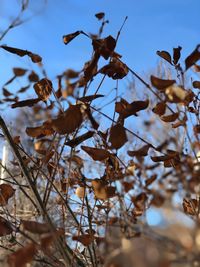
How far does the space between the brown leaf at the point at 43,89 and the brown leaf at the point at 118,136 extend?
0.31 meters

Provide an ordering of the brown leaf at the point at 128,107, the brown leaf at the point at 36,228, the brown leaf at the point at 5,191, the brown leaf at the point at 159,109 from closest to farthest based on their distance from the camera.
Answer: the brown leaf at the point at 36,228, the brown leaf at the point at 128,107, the brown leaf at the point at 159,109, the brown leaf at the point at 5,191

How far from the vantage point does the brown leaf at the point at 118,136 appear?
962mm

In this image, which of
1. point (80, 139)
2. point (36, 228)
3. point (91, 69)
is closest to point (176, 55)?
point (91, 69)

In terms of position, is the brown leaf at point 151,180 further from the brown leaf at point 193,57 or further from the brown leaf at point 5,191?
the brown leaf at point 5,191

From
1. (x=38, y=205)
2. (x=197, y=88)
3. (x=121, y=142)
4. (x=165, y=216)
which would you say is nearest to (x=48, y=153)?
(x=38, y=205)

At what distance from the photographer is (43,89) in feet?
3.97

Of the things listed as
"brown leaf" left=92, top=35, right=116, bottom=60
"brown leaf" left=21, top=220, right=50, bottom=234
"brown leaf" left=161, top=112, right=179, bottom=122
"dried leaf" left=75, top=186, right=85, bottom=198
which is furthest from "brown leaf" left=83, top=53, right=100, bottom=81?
"brown leaf" left=21, top=220, right=50, bottom=234

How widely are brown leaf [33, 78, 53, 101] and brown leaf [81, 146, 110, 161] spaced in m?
0.24

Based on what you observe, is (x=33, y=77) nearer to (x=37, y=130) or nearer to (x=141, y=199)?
(x=37, y=130)

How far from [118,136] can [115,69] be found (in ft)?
1.08

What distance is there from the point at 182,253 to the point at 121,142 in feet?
1.54

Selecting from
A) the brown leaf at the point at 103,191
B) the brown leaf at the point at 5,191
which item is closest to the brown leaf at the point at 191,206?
the brown leaf at the point at 103,191

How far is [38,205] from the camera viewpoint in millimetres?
1216

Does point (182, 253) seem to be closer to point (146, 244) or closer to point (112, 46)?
point (146, 244)
